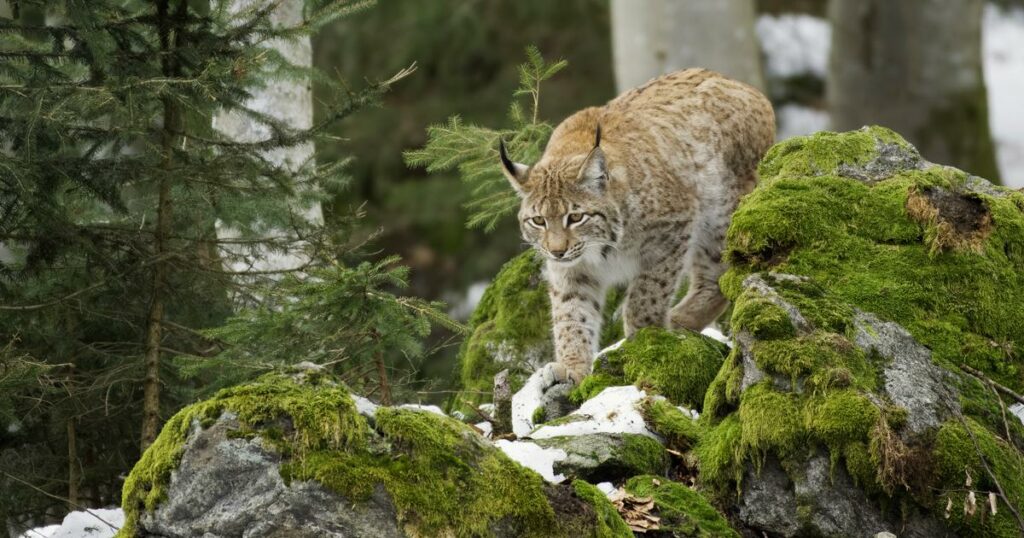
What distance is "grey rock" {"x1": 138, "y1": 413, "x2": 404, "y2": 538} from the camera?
3.72 m

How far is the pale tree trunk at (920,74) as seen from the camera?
14352 mm

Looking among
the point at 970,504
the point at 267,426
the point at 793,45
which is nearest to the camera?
the point at 267,426

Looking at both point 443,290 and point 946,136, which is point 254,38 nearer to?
point 946,136

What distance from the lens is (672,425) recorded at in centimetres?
549

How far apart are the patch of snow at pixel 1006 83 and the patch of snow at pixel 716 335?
977 cm

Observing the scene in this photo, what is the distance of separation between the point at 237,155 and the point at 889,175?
3004 millimetres

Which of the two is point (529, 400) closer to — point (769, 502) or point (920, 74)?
point (769, 502)

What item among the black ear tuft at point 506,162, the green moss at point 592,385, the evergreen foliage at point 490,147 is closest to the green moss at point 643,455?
the green moss at point 592,385

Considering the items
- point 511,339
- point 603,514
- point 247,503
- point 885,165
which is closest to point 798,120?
point 511,339

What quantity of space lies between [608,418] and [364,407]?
5.80 feet

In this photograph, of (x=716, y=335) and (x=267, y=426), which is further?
(x=716, y=335)

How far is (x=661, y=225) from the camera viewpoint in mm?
7289

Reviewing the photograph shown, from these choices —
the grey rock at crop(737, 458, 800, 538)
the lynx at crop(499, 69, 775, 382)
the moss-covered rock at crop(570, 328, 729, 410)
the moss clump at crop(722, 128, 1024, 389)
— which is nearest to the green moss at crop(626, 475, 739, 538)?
the grey rock at crop(737, 458, 800, 538)

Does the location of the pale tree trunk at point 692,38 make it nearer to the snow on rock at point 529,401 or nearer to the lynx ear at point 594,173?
the lynx ear at point 594,173
